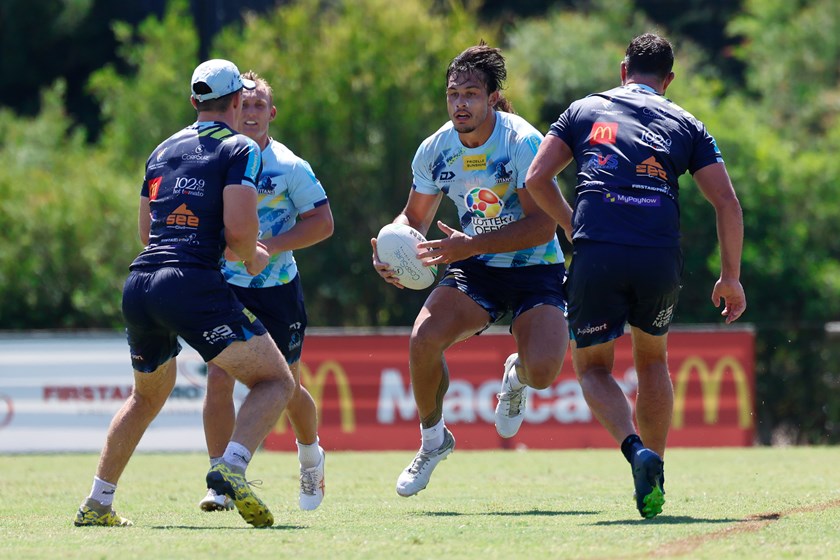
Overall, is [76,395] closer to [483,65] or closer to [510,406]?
[510,406]

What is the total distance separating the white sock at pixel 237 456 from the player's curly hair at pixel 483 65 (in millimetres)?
2699

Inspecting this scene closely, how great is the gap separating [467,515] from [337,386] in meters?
8.25

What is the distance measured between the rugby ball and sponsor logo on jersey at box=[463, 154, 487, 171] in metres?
0.54

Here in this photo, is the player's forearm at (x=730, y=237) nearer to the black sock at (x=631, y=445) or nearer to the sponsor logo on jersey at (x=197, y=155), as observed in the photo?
the black sock at (x=631, y=445)

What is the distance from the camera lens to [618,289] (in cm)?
676

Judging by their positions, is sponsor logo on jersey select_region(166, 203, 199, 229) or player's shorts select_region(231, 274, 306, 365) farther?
player's shorts select_region(231, 274, 306, 365)

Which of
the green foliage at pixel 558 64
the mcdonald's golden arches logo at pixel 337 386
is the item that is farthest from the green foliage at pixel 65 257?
the green foliage at pixel 558 64

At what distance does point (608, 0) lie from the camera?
32500mm

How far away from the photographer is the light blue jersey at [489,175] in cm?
788

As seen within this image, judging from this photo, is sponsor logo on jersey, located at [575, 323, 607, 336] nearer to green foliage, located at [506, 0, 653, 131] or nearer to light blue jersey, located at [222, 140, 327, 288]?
light blue jersey, located at [222, 140, 327, 288]

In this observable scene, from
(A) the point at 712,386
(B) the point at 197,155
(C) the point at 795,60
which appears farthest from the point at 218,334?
(C) the point at 795,60

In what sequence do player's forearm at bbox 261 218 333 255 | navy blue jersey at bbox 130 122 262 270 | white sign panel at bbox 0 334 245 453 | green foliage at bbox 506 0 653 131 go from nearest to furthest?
1. navy blue jersey at bbox 130 122 262 270
2. player's forearm at bbox 261 218 333 255
3. white sign panel at bbox 0 334 245 453
4. green foliage at bbox 506 0 653 131

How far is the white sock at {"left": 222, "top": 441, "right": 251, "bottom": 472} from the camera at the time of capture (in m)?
6.31

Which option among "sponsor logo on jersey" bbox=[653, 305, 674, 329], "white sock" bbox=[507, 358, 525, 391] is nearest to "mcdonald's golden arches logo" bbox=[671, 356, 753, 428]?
"white sock" bbox=[507, 358, 525, 391]
